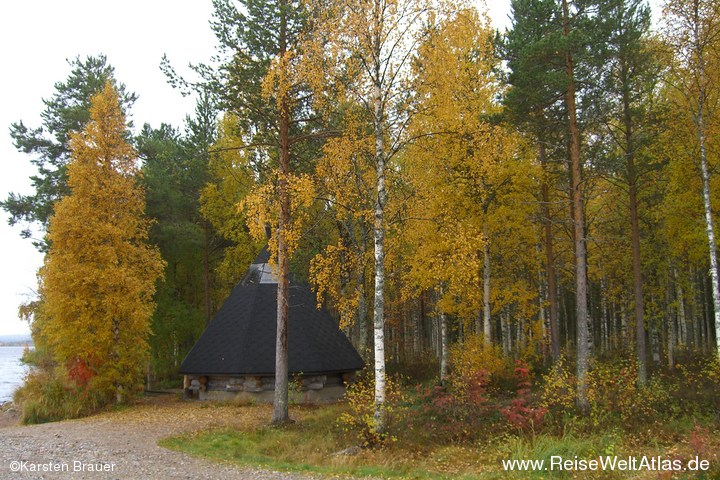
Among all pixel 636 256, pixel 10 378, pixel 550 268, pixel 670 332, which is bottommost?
pixel 10 378

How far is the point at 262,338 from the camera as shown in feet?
62.3

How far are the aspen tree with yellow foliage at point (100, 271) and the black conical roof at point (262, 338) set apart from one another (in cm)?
248

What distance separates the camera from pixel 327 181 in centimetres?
1263

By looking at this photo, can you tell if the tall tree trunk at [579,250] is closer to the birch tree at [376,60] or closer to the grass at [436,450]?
the grass at [436,450]

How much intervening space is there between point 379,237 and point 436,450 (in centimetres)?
462

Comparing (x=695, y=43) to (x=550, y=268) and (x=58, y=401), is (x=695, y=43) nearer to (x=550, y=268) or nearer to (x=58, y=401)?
(x=550, y=268)

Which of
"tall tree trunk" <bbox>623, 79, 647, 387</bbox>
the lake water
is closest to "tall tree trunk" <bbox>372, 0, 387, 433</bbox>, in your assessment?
"tall tree trunk" <bbox>623, 79, 647, 387</bbox>

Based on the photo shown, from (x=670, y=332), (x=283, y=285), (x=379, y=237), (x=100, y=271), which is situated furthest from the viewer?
(x=670, y=332)

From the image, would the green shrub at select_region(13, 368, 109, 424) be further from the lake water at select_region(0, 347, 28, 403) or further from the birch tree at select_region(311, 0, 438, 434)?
the birch tree at select_region(311, 0, 438, 434)

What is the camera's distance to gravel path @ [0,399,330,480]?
8.75m

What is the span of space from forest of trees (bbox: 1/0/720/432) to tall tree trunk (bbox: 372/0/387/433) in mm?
49

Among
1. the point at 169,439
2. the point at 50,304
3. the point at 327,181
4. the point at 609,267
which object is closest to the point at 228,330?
the point at 50,304

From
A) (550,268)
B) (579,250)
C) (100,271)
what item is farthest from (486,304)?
(100,271)

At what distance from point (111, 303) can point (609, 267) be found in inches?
851
